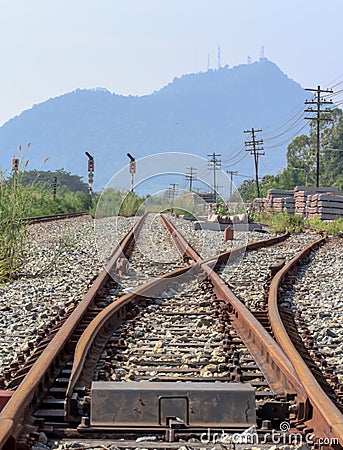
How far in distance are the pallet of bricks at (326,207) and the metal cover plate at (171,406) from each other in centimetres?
2746

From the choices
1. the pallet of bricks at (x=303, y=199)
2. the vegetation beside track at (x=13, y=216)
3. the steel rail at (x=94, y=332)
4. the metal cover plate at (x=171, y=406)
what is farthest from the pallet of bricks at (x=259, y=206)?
the metal cover plate at (x=171, y=406)

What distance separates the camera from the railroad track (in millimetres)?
2914

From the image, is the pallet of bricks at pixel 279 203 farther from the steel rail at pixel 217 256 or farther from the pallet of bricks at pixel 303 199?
the steel rail at pixel 217 256

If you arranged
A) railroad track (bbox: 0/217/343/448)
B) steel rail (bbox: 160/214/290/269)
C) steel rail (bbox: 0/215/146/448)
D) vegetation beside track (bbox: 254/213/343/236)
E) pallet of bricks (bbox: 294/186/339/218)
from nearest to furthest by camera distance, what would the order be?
steel rail (bbox: 0/215/146/448)
railroad track (bbox: 0/217/343/448)
steel rail (bbox: 160/214/290/269)
vegetation beside track (bbox: 254/213/343/236)
pallet of bricks (bbox: 294/186/339/218)

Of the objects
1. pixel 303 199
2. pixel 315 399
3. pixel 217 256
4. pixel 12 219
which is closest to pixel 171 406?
pixel 315 399

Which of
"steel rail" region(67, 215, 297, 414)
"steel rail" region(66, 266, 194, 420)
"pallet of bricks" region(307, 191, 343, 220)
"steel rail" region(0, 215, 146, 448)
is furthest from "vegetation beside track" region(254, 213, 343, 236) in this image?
"steel rail" region(0, 215, 146, 448)

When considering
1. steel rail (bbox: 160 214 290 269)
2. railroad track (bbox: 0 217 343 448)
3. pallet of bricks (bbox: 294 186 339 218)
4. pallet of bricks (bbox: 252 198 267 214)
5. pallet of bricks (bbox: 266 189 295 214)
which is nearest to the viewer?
railroad track (bbox: 0 217 343 448)

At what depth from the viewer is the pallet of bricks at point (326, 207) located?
29766mm

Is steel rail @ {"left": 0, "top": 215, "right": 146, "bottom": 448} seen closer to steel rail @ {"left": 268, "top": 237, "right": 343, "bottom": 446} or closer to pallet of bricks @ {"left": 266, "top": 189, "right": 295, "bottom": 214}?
steel rail @ {"left": 268, "top": 237, "right": 343, "bottom": 446}

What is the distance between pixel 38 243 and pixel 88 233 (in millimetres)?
4285

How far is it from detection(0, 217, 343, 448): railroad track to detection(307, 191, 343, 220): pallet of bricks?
79.7ft

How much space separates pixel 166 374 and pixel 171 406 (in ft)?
2.70

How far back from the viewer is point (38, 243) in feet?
42.7

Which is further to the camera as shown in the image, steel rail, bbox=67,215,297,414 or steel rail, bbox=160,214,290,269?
steel rail, bbox=160,214,290,269
